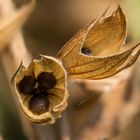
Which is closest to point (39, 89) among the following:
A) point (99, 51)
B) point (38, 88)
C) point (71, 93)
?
point (38, 88)

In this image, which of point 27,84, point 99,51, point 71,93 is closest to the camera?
point 27,84

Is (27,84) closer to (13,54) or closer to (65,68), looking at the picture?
(65,68)

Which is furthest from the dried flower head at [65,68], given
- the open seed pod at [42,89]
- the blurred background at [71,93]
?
the blurred background at [71,93]

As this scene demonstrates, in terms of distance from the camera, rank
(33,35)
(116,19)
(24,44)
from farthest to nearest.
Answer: (33,35) < (24,44) < (116,19)

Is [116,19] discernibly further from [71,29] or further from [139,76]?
[71,29]

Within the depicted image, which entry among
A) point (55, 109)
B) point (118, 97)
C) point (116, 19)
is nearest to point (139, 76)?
point (118, 97)
